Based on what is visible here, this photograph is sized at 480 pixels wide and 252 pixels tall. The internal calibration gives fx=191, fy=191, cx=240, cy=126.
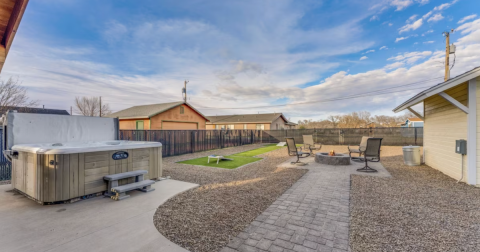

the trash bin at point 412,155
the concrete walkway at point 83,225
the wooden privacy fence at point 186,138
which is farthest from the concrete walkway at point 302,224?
the wooden privacy fence at point 186,138

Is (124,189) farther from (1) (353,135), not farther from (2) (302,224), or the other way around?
(1) (353,135)

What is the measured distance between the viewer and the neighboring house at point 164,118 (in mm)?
15427

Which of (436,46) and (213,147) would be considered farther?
(213,147)

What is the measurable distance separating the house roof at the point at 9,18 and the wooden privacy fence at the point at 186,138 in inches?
290

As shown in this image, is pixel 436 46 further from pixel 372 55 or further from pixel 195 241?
pixel 195 241

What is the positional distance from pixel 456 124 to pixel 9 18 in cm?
918

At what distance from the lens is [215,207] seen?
3348 millimetres

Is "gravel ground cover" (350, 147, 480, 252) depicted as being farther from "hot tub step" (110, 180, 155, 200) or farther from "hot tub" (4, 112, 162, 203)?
"hot tub" (4, 112, 162, 203)

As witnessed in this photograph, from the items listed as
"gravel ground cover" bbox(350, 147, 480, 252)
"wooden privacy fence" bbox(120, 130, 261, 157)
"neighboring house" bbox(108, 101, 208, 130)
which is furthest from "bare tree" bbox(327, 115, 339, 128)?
"gravel ground cover" bbox(350, 147, 480, 252)

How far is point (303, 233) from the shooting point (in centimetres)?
244

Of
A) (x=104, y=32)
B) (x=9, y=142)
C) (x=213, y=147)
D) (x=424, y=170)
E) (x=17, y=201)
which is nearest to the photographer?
(x=17, y=201)

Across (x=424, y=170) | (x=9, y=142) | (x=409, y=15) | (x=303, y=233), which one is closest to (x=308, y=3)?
(x=409, y=15)

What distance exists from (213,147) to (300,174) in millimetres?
8799

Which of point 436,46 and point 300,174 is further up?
point 436,46
